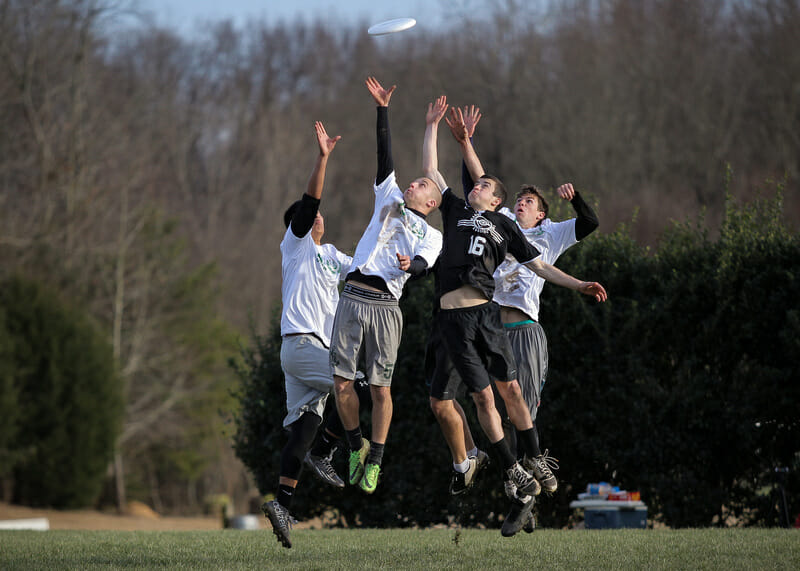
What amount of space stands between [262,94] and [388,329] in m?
40.4

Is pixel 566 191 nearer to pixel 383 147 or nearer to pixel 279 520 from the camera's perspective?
pixel 383 147

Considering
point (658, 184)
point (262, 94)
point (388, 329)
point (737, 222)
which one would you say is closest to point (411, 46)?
point (262, 94)

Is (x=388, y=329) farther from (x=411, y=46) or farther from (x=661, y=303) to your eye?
(x=411, y=46)

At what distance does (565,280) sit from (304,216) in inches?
85.7

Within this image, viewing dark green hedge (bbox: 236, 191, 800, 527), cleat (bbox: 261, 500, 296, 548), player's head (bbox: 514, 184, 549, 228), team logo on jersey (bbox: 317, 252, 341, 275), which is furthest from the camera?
dark green hedge (bbox: 236, 191, 800, 527)

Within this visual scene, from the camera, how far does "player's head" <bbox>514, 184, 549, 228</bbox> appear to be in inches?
337

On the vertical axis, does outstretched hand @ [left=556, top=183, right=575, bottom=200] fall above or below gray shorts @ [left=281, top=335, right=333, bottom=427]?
above

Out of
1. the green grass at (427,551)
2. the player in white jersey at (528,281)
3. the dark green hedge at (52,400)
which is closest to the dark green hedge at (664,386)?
the green grass at (427,551)

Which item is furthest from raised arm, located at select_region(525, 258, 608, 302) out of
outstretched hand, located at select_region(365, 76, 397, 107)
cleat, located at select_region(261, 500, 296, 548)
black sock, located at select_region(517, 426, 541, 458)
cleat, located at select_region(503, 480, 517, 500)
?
cleat, located at select_region(261, 500, 296, 548)

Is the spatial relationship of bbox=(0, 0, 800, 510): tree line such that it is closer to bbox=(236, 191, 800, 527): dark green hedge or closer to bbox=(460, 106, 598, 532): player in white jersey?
bbox=(236, 191, 800, 527): dark green hedge

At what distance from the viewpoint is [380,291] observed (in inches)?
305

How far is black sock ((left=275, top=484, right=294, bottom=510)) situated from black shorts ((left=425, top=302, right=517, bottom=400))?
4.63ft

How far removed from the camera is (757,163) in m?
31.7

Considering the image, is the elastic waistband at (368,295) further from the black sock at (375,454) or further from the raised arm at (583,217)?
the raised arm at (583,217)
